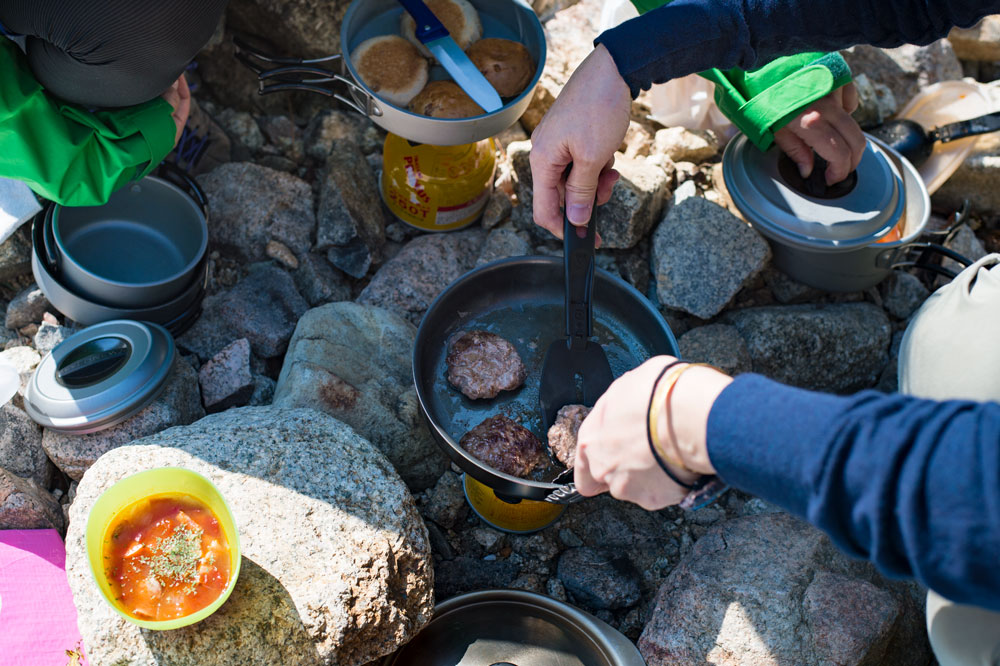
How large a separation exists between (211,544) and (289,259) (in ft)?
5.22

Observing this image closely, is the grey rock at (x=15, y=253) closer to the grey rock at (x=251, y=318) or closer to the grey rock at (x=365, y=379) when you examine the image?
the grey rock at (x=251, y=318)

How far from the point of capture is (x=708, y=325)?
10.3 ft

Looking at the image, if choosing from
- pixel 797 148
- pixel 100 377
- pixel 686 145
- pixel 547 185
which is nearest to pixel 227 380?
pixel 100 377

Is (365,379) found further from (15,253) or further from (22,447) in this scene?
(15,253)

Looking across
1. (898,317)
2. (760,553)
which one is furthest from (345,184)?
(898,317)

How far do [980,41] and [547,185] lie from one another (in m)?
3.82

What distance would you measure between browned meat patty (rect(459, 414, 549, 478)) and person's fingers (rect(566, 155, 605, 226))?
69 centimetres

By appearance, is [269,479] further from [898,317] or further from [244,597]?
[898,317]

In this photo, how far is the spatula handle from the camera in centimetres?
221

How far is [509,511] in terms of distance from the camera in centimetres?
259

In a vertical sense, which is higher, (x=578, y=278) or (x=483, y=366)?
(x=578, y=278)

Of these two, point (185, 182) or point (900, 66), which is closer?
point (185, 182)

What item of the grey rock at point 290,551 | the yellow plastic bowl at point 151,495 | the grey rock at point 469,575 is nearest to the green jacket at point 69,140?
the grey rock at point 290,551

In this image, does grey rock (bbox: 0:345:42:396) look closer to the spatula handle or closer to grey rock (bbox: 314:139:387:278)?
grey rock (bbox: 314:139:387:278)
